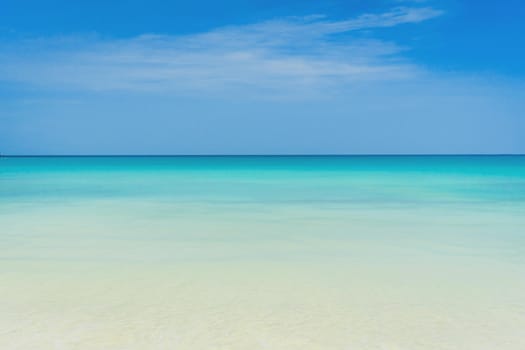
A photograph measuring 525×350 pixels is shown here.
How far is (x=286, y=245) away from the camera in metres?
6.39

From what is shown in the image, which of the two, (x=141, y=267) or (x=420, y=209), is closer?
(x=141, y=267)

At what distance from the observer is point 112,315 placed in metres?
3.57

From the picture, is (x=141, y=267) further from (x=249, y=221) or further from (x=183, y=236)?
(x=249, y=221)

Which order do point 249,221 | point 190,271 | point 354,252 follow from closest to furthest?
point 190,271 < point 354,252 < point 249,221

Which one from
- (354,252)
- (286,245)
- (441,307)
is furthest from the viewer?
(286,245)

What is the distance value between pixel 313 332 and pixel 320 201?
917cm

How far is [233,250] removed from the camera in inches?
239

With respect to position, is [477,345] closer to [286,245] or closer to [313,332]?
[313,332]

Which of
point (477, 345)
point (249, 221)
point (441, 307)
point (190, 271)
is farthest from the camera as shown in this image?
point (249, 221)

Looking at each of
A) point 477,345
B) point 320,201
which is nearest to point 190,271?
point 477,345

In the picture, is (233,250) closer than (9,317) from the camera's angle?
No

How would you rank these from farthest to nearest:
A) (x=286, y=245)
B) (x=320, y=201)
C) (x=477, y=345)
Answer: (x=320, y=201)
(x=286, y=245)
(x=477, y=345)

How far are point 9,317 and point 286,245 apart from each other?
349 centimetres

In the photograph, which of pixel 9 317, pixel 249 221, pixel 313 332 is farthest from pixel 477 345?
pixel 249 221
